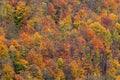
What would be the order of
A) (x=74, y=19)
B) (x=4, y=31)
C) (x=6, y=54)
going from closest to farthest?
(x=6, y=54) → (x=4, y=31) → (x=74, y=19)

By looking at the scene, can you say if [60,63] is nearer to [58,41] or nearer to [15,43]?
[58,41]

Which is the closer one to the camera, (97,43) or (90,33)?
(97,43)

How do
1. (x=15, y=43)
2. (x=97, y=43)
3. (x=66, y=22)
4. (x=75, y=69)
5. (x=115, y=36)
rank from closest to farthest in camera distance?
1. (x=15, y=43)
2. (x=75, y=69)
3. (x=97, y=43)
4. (x=66, y=22)
5. (x=115, y=36)

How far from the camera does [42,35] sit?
120500mm

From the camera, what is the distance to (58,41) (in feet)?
396

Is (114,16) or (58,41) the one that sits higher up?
(114,16)

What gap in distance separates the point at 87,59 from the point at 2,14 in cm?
1963

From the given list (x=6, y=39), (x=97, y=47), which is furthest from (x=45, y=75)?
(x=97, y=47)

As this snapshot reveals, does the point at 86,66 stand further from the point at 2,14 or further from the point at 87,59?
the point at 2,14

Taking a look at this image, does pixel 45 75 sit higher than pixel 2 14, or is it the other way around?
pixel 2 14

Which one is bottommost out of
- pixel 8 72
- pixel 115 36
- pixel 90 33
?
pixel 8 72

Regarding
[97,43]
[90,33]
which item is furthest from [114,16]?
[97,43]

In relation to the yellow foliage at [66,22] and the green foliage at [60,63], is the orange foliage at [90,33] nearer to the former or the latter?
the yellow foliage at [66,22]

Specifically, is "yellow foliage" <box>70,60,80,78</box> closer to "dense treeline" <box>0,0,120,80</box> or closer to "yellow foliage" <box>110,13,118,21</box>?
"dense treeline" <box>0,0,120,80</box>
